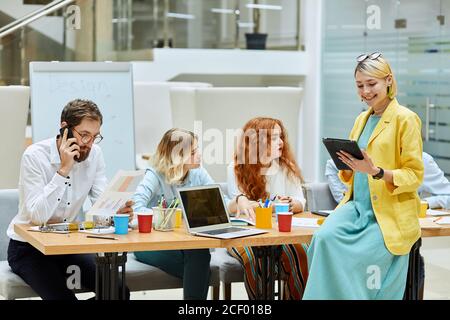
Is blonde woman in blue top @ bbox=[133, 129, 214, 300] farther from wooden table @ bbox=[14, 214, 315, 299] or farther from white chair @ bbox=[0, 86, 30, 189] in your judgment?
white chair @ bbox=[0, 86, 30, 189]

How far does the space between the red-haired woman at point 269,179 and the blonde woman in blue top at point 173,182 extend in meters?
0.21

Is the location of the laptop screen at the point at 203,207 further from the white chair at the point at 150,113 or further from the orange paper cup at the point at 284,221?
the white chair at the point at 150,113

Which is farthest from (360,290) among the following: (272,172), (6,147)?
(6,147)

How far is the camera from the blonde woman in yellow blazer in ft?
12.0

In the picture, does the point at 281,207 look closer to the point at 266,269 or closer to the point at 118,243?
the point at 266,269

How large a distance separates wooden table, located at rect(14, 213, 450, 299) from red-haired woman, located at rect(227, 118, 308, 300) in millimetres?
437

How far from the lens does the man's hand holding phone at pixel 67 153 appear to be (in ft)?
12.2

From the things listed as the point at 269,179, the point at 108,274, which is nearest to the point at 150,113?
the point at 269,179

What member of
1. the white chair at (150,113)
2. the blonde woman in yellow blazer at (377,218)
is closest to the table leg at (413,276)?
the blonde woman in yellow blazer at (377,218)

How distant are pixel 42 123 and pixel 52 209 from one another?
6.25 feet

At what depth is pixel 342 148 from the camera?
3.63 meters

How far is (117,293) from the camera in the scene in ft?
11.8

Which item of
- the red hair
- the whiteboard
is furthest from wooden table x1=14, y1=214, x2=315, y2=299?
the whiteboard

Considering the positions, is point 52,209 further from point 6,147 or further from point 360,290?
point 6,147
